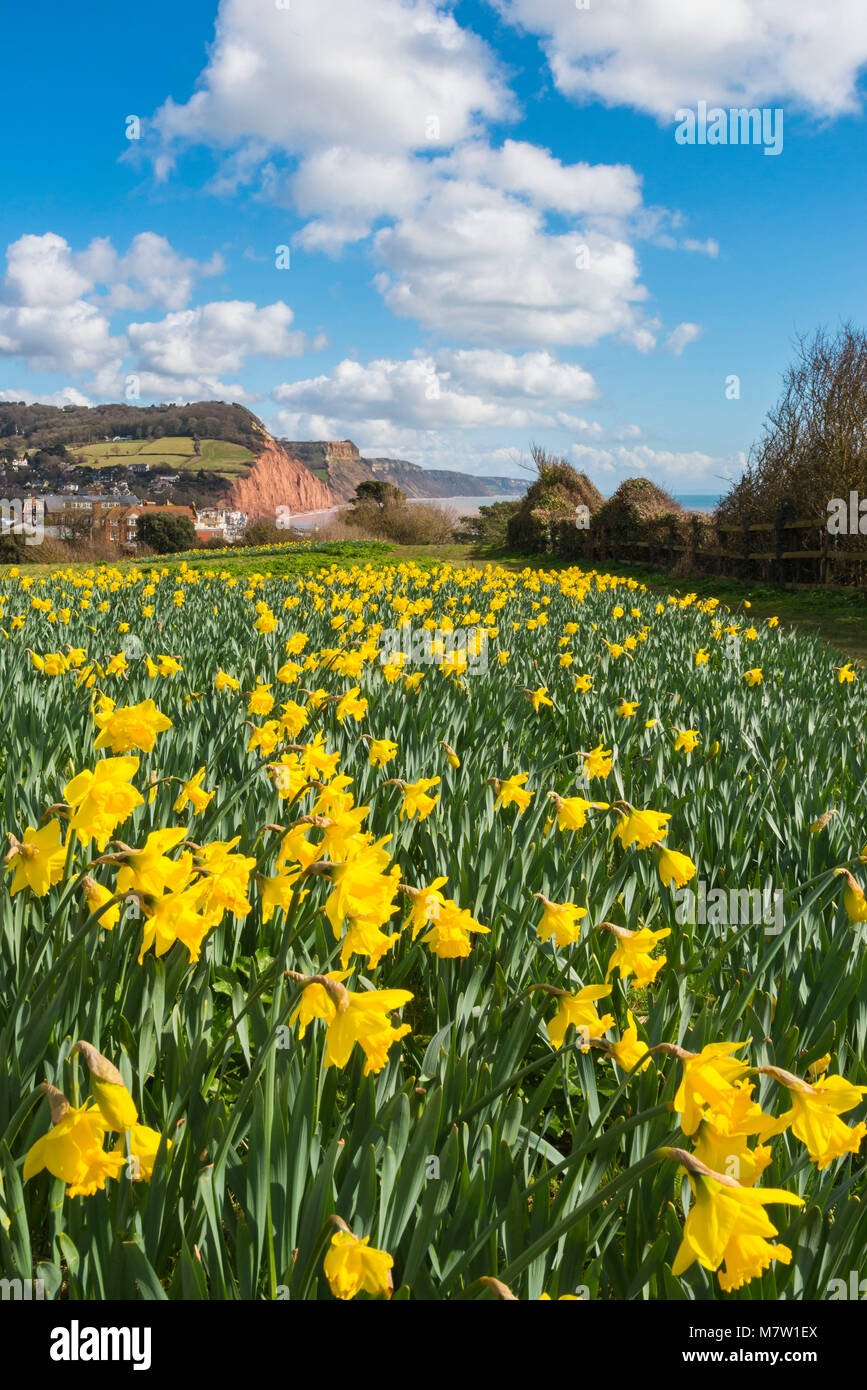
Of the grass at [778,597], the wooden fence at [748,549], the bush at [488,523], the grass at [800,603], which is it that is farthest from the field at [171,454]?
the grass at [800,603]

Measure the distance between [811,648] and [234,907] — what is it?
7343mm

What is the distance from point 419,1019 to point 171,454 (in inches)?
4004

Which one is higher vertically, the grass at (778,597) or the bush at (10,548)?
the bush at (10,548)

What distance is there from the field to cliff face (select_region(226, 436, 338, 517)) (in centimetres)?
240

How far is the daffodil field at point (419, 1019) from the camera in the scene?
3.44ft

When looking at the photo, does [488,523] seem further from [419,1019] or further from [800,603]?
[419,1019]

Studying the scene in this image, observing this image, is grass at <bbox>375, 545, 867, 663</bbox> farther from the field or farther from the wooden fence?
the field

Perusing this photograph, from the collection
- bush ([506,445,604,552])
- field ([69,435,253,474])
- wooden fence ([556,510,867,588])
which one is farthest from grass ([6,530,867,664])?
field ([69,435,253,474])

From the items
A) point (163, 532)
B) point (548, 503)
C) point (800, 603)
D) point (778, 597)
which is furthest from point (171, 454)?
point (800, 603)

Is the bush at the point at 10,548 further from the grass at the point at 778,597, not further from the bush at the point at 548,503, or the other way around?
the bush at the point at 548,503

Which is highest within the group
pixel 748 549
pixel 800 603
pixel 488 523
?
pixel 488 523

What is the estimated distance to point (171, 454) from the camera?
311 feet

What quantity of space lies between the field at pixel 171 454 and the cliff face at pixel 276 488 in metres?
2.40
